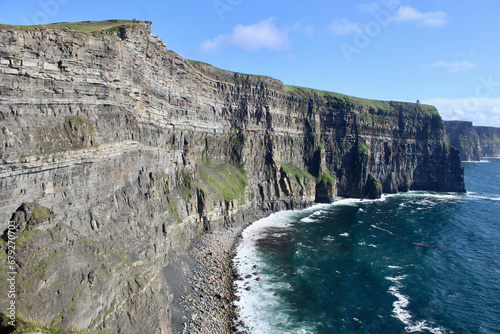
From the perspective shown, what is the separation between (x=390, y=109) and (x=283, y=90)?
182 feet

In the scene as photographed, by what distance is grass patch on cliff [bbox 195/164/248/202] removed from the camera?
64.5m

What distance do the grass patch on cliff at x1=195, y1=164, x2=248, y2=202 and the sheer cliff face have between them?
364 mm

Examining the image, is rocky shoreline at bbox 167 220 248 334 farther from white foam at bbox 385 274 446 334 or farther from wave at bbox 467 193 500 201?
wave at bbox 467 193 500 201

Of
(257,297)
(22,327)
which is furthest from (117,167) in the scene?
(257,297)

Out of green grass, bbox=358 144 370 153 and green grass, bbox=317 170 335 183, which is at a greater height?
green grass, bbox=358 144 370 153

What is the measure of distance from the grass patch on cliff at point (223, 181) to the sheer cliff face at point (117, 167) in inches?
14.3

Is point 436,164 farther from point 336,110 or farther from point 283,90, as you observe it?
point 283,90

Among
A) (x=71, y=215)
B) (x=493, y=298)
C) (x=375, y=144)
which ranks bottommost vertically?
(x=493, y=298)

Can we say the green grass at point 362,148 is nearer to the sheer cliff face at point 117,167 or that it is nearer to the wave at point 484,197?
the sheer cliff face at point 117,167

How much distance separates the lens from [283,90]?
98.0 meters

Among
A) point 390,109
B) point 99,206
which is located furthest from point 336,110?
point 99,206

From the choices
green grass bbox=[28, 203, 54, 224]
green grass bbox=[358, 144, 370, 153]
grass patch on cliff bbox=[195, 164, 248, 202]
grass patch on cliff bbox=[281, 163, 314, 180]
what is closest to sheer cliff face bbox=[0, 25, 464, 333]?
green grass bbox=[28, 203, 54, 224]

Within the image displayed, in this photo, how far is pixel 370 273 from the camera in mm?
48312

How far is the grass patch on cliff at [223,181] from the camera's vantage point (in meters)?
64.5
